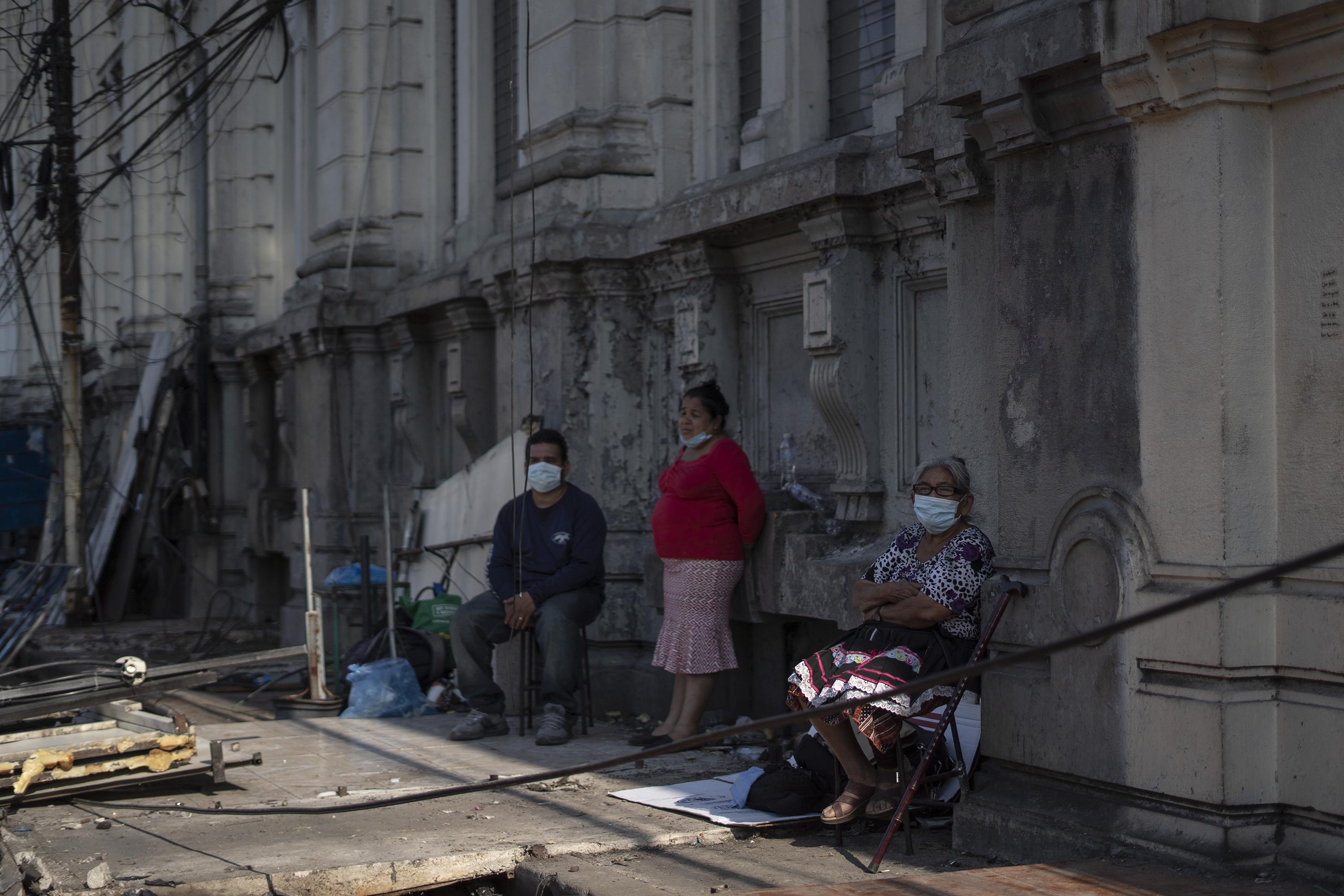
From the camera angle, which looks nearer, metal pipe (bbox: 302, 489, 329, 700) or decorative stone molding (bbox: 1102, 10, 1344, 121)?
decorative stone molding (bbox: 1102, 10, 1344, 121)

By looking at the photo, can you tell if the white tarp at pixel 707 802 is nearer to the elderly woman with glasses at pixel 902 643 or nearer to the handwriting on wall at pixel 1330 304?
the elderly woman with glasses at pixel 902 643

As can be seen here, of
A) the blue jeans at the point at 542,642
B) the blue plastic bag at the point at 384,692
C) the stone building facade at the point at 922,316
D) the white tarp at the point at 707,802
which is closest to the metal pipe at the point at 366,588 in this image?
the blue plastic bag at the point at 384,692

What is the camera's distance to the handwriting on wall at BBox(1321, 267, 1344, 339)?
14.6 feet

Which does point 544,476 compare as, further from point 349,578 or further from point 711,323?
point 349,578

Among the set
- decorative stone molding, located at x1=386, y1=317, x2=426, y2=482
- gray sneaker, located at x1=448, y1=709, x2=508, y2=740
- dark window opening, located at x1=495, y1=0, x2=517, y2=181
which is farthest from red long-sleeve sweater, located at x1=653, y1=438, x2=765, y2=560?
decorative stone molding, located at x1=386, y1=317, x2=426, y2=482

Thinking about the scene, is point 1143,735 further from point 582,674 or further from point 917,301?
point 582,674

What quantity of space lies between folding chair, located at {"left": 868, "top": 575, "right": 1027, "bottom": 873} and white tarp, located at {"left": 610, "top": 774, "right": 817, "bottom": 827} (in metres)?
0.51

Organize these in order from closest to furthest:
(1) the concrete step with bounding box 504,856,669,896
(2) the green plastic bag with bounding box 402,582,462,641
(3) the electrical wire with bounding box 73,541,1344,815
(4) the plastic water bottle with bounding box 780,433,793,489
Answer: (3) the electrical wire with bounding box 73,541,1344,815 < (1) the concrete step with bounding box 504,856,669,896 < (4) the plastic water bottle with bounding box 780,433,793,489 < (2) the green plastic bag with bounding box 402,582,462,641

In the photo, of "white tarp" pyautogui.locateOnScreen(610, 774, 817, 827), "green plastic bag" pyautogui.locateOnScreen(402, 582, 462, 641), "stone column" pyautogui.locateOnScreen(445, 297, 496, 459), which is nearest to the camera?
"white tarp" pyautogui.locateOnScreen(610, 774, 817, 827)

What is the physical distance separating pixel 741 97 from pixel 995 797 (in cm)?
510

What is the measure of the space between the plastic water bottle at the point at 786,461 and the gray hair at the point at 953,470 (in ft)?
7.67

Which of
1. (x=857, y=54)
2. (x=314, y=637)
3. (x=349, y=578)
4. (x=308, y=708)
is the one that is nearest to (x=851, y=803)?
(x=857, y=54)

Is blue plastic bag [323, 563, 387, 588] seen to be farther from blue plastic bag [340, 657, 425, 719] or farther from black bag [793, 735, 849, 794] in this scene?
black bag [793, 735, 849, 794]

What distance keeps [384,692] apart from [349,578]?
195 centimetres
